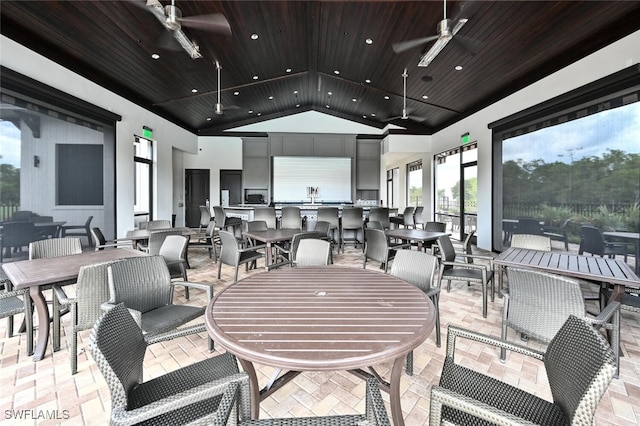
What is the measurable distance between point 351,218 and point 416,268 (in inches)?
150

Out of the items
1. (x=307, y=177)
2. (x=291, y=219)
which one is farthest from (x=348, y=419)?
(x=307, y=177)

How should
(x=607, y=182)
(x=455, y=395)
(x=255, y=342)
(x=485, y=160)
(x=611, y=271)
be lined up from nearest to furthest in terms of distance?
1. (x=455, y=395)
2. (x=255, y=342)
3. (x=611, y=271)
4. (x=607, y=182)
5. (x=485, y=160)

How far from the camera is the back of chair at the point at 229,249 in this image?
3.57 meters

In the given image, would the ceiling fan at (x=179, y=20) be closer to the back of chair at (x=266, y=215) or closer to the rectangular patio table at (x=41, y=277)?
the rectangular patio table at (x=41, y=277)

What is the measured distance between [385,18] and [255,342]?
15.5 ft

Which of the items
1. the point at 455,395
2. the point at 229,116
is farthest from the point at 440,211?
the point at 455,395

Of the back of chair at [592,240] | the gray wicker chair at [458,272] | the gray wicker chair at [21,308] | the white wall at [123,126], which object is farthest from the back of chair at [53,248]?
the back of chair at [592,240]

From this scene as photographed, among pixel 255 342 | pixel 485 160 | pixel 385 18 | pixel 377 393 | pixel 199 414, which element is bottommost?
pixel 199 414

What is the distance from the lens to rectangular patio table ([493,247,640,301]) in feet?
6.56

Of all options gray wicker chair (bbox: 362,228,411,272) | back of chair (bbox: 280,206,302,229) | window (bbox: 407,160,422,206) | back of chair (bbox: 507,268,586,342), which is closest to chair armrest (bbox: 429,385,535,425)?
back of chair (bbox: 507,268,586,342)

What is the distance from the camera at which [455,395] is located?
0.98m

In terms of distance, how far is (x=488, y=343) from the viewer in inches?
51.3

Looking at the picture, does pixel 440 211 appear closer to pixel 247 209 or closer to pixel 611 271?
pixel 247 209

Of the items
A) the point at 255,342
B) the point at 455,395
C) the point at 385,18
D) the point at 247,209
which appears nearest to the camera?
the point at 455,395
